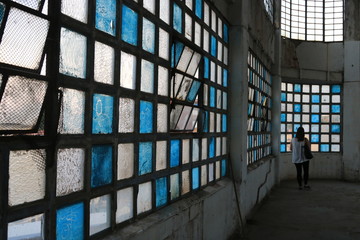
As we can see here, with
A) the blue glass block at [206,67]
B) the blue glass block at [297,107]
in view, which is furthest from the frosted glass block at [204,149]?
the blue glass block at [297,107]

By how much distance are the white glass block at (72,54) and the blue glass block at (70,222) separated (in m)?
0.70

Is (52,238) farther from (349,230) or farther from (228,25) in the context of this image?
(349,230)

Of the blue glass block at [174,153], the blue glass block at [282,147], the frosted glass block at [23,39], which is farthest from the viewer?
the blue glass block at [282,147]

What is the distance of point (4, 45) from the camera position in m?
1.54

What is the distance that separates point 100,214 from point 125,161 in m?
0.42

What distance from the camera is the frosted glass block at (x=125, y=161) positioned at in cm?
245

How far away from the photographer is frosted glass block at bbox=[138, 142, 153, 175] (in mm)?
2732

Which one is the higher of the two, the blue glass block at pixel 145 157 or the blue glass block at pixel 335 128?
the blue glass block at pixel 335 128

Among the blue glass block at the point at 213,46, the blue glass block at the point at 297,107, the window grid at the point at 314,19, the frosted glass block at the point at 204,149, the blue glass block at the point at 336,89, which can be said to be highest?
the window grid at the point at 314,19

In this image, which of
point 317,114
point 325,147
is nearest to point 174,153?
point 317,114

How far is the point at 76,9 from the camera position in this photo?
1.97 meters

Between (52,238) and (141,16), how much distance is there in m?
1.62

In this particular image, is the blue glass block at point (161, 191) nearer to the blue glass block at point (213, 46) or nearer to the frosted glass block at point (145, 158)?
the frosted glass block at point (145, 158)

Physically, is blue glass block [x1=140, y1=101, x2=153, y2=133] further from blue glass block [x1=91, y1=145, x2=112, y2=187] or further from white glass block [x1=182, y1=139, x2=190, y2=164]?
white glass block [x1=182, y1=139, x2=190, y2=164]
